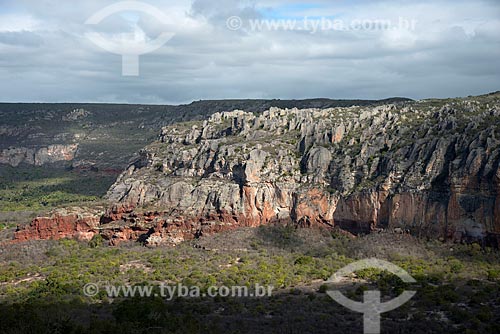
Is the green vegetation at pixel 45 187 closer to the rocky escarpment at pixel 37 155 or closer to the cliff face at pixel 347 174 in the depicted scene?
the rocky escarpment at pixel 37 155

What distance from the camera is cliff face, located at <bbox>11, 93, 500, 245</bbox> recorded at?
62188 mm

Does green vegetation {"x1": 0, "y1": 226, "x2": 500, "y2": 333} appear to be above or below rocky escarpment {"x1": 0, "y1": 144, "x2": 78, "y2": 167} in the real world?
below

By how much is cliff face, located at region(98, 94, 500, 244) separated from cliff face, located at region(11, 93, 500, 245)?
4.8 inches

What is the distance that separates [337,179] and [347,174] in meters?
1.35

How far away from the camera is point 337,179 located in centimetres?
7181

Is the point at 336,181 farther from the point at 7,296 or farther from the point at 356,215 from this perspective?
the point at 7,296

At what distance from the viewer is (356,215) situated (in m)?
69.4

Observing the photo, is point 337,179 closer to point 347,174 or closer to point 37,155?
point 347,174

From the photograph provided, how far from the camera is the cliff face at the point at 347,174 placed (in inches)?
2440

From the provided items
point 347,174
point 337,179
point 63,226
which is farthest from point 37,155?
point 347,174

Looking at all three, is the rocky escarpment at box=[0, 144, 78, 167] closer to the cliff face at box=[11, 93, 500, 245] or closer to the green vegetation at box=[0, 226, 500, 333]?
the cliff face at box=[11, 93, 500, 245]

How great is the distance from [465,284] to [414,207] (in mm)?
16979

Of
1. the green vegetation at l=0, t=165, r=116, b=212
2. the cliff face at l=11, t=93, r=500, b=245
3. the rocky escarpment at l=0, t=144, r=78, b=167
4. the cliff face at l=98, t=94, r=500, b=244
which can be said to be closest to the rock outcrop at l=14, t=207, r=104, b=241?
the cliff face at l=11, t=93, r=500, b=245

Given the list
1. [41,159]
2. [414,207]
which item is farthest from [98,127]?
[414,207]
